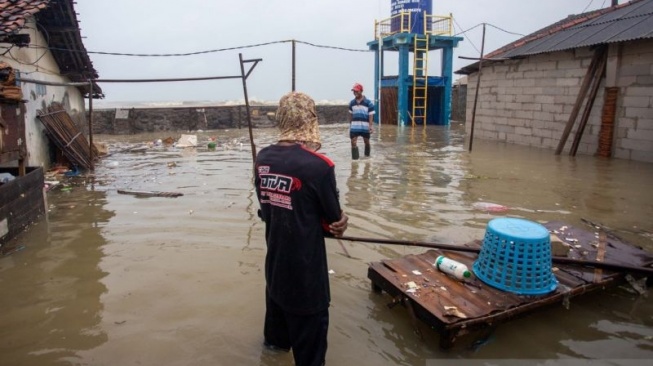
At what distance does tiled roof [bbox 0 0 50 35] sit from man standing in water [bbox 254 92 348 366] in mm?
6038

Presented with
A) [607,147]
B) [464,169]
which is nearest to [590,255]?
[464,169]

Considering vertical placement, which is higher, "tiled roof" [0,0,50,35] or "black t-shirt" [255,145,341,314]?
"tiled roof" [0,0,50,35]

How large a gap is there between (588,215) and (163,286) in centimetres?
577

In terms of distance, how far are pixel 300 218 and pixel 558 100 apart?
42.0ft

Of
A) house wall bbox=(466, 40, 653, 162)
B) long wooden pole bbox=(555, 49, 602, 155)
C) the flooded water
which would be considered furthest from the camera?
long wooden pole bbox=(555, 49, 602, 155)

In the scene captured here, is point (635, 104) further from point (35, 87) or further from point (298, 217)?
point (35, 87)

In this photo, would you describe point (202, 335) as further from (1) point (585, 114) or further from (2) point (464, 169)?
(1) point (585, 114)

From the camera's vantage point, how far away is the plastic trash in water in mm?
6598

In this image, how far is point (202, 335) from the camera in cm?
332

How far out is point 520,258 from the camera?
10.8 ft

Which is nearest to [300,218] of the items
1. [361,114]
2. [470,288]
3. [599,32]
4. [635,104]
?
[470,288]

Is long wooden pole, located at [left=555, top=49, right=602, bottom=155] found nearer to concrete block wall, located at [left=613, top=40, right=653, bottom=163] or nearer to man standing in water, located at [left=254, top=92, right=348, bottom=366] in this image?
concrete block wall, located at [left=613, top=40, right=653, bottom=163]

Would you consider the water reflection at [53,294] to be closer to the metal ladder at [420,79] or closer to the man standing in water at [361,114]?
the man standing in water at [361,114]

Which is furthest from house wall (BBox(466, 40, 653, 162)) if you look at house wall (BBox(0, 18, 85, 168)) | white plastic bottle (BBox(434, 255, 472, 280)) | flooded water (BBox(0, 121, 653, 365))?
house wall (BBox(0, 18, 85, 168))
